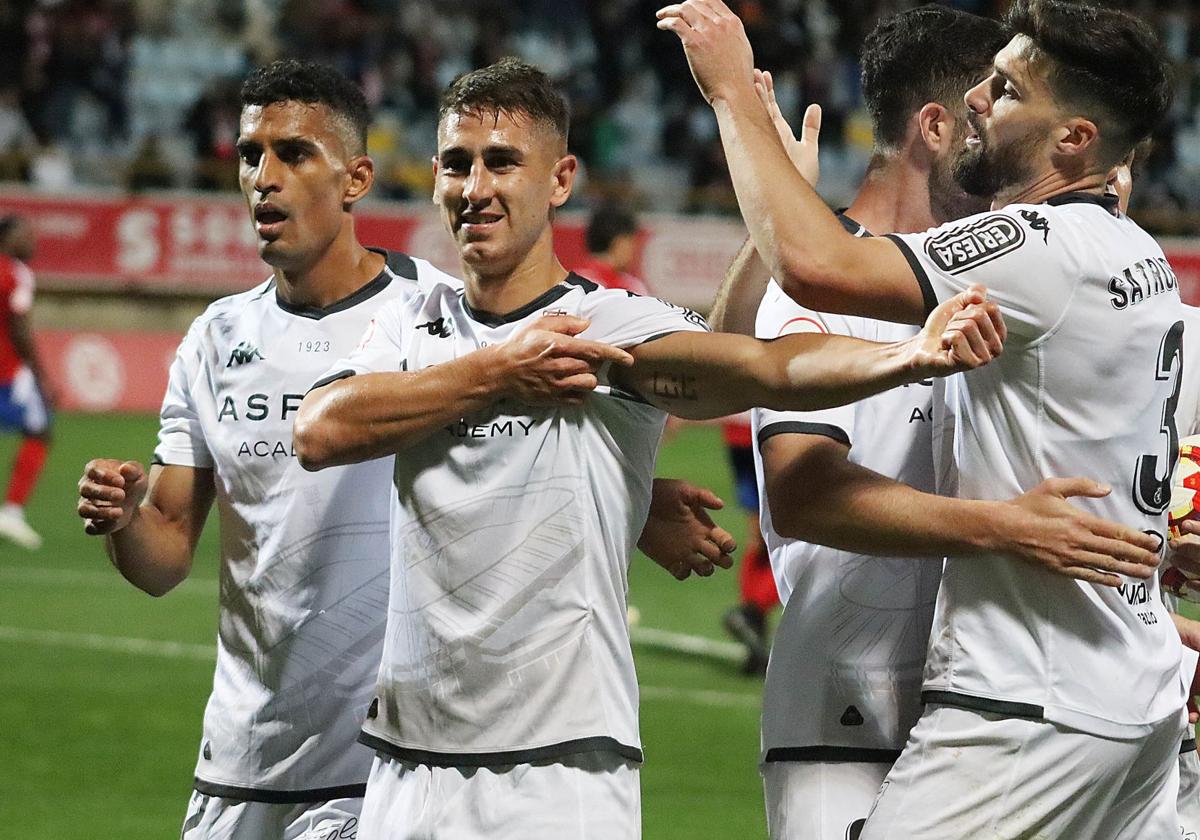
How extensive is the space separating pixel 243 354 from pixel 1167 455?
7.19ft

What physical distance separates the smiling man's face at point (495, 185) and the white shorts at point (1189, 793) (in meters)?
1.94

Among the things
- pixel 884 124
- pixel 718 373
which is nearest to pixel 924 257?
pixel 718 373

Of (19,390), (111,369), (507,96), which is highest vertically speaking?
(507,96)

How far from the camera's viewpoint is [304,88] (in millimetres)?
4535

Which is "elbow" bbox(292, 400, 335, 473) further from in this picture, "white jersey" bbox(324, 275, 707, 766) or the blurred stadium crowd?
the blurred stadium crowd

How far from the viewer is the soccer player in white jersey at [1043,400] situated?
131 inches

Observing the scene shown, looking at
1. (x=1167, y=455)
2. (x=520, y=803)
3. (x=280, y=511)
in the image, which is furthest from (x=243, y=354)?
(x=1167, y=455)

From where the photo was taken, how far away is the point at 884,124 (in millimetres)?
4062

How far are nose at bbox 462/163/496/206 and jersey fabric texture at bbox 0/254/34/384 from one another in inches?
445

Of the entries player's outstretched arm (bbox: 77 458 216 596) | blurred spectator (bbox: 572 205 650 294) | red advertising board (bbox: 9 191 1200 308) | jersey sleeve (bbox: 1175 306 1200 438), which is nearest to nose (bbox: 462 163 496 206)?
player's outstretched arm (bbox: 77 458 216 596)

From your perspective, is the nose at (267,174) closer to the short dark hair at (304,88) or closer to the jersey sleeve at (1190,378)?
the short dark hair at (304,88)

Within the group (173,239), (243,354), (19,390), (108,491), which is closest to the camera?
(108,491)

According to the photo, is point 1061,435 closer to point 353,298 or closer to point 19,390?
point 353,298

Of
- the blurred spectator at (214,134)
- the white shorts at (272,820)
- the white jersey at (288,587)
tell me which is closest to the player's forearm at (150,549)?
the white jersey at (288,587)
